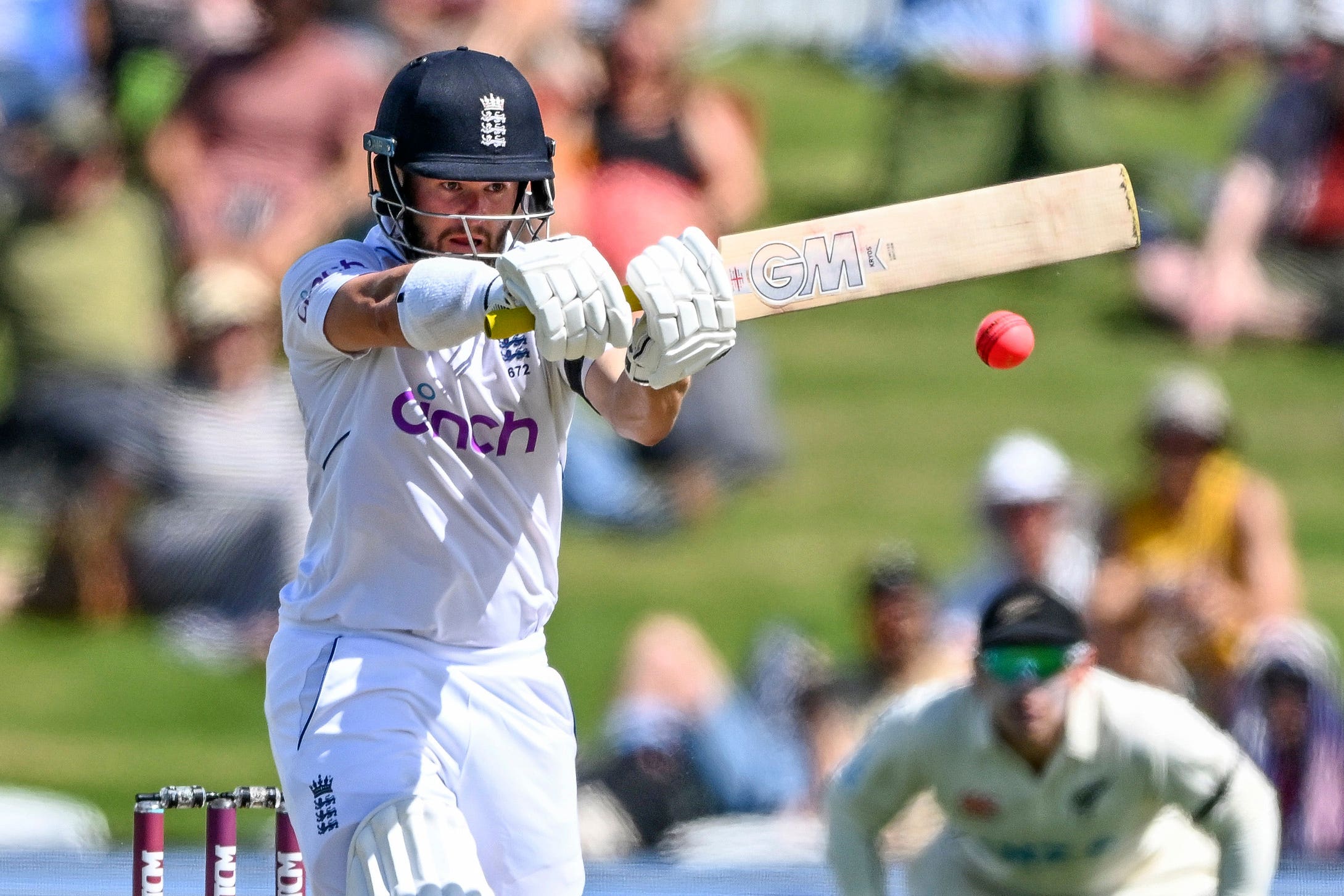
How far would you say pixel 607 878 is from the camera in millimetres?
4797

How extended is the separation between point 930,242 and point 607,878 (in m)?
2.68

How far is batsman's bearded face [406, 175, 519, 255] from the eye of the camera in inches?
95.2

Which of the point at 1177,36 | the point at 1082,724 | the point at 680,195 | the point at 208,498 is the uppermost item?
the point at 1177,36

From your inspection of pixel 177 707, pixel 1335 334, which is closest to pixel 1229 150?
pixel 1335 334

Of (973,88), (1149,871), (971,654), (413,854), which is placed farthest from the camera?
(973,88)

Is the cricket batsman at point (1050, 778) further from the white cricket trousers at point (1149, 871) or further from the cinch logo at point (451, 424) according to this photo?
the cinch logo at point (451, 424)

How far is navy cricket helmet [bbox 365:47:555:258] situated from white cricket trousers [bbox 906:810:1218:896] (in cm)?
175

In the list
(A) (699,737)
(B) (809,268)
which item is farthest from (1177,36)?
(B) (809,268)

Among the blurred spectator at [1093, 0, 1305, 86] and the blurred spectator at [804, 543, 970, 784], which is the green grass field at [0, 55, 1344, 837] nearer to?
the blurred spectator at [1093, 0, 1305, 86]

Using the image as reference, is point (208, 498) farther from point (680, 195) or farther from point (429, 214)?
point (429, 214)

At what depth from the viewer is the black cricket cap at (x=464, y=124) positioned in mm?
2383

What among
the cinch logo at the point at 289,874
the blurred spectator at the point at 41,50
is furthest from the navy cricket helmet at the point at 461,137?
the blurred spectator at the point at 41,50

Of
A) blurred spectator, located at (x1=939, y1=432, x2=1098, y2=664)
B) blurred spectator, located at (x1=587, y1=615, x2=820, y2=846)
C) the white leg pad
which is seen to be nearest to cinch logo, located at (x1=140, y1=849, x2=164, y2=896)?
the white leg pad

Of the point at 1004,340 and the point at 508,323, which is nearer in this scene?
the point at 508,323
